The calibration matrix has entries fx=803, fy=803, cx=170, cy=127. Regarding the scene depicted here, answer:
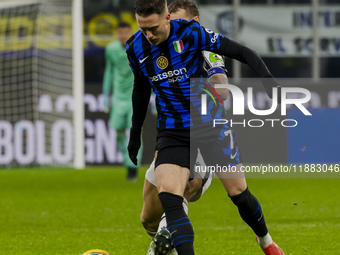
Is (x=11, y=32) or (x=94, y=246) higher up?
(x=11, y=32)

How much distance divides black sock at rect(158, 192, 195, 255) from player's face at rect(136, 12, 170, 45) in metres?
0.85

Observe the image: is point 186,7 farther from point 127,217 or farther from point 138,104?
A: point 127,217

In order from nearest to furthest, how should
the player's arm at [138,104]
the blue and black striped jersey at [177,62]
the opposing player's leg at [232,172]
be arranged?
the blue and black striped jersey at [177,62] < the opposing player's leg at [232,172] < the player's arm at [138,104]

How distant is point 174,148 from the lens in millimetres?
4535

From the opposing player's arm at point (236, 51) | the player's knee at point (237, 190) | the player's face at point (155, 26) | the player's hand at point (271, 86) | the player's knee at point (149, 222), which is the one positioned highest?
the player's face at point (155, 26)

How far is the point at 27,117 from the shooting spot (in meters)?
13.5

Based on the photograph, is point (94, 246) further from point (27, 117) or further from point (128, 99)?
point (27, 117)

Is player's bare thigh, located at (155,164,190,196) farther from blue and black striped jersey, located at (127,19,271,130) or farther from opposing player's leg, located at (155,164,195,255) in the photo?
blue and black striped jersey, located at (127,19,271,130)

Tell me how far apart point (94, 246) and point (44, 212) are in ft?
7.88

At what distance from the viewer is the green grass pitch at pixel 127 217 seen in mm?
6070

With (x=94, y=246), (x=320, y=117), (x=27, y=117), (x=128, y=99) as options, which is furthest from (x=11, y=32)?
(x=94, y=246)

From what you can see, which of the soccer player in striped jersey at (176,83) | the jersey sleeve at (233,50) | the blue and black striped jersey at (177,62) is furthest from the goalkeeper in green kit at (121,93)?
the jersey sleeve at (233,50)

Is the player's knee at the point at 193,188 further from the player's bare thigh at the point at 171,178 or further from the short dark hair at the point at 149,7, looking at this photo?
the short dark hair at the point at 149,7

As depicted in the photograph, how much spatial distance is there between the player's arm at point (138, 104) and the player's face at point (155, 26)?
1.16ft
